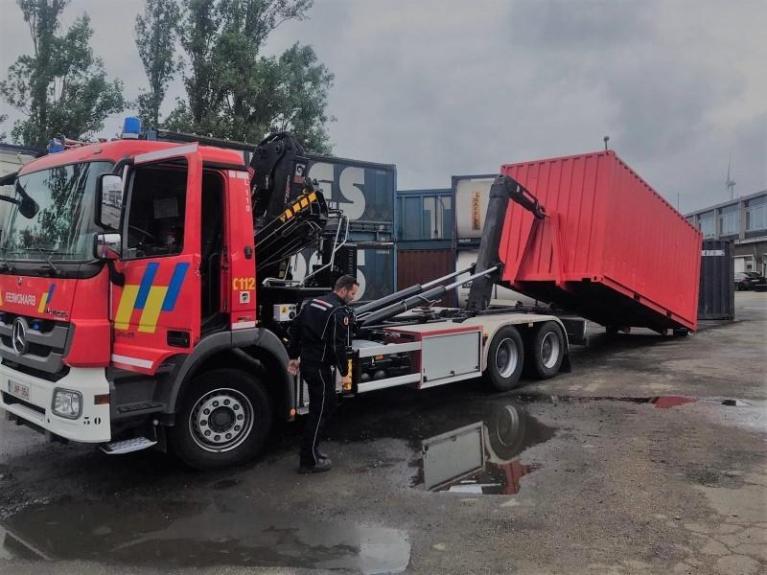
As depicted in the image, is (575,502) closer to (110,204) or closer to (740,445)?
(740,445)

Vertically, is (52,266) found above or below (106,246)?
below

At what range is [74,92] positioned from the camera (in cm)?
1927

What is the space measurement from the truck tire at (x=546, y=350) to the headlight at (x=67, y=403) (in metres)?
6.12

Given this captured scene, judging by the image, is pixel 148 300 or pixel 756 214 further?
pixel 756 214

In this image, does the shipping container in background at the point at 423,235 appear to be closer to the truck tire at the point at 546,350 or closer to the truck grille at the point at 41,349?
the truck tire at the point at 546,350

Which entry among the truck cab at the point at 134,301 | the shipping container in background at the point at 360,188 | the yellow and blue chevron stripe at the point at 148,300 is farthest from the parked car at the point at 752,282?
the yellow and blue chevron stripe at the point at 148,300

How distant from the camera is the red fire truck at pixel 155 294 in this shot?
4.31 meters

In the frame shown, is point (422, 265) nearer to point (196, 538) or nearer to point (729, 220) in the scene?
point (196, 538)

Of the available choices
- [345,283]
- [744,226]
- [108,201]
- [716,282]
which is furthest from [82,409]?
[744,226]

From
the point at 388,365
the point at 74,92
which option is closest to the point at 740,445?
the point at 388,365

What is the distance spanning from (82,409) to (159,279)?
3.48 feet

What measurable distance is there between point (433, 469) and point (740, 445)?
300 cm

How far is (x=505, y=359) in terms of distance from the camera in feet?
26.7

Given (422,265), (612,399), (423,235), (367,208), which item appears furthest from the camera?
(423,235)
